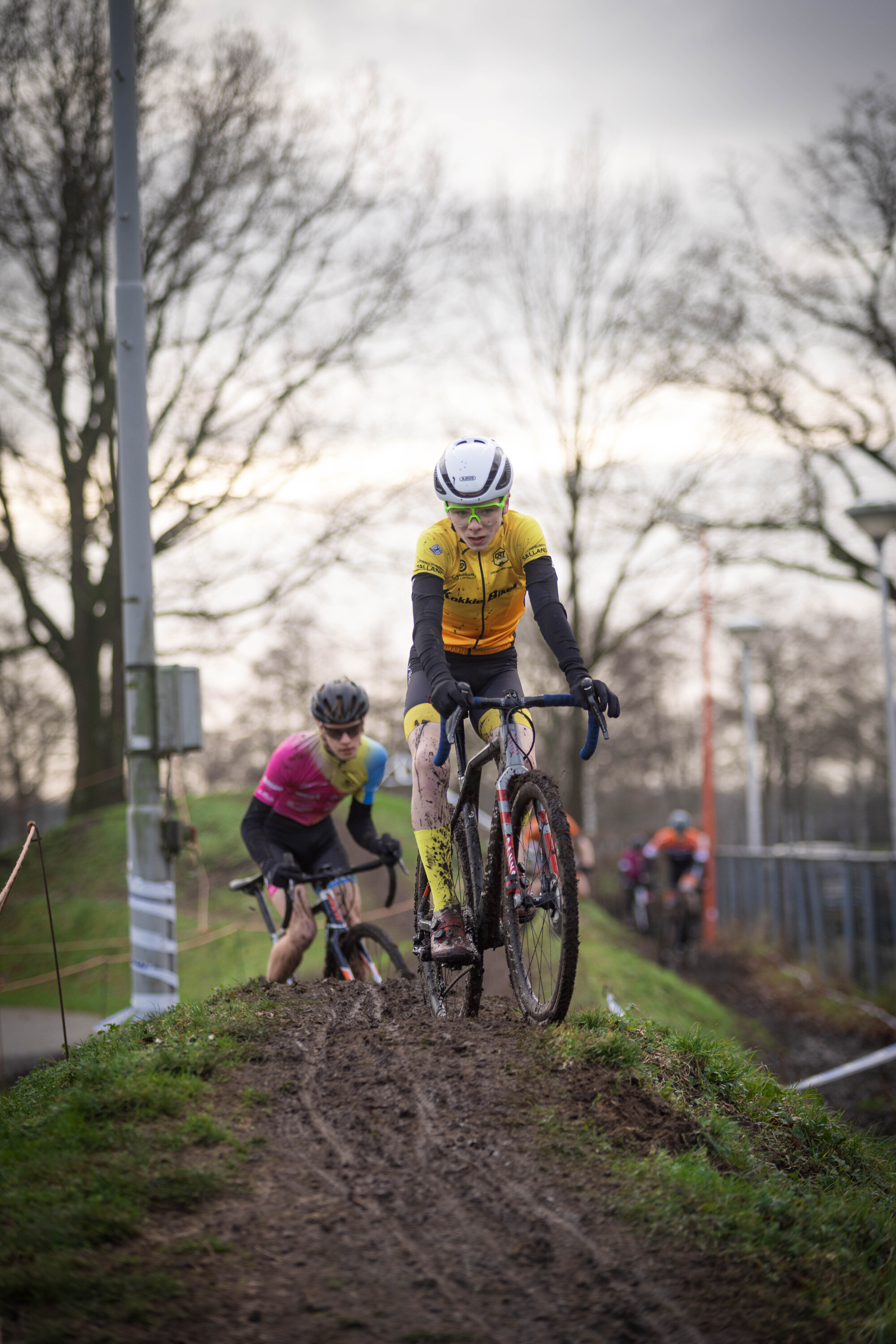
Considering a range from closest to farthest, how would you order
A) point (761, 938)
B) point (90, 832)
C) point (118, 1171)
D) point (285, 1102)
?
point (118, 1171)
point (285, 1102)
point (90, 832)
point (761, 938)

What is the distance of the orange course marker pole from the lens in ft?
74.0

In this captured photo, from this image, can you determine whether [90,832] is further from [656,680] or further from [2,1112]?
[656,680]

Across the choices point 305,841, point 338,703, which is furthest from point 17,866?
point 305,841

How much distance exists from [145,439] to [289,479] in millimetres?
9867

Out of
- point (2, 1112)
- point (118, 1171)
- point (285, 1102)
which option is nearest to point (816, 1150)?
point (285, 1102)

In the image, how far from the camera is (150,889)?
28.7ft

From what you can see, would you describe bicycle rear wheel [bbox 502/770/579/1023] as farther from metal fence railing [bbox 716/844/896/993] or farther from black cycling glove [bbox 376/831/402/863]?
metal fence railing [bbox 716/844/896/993]

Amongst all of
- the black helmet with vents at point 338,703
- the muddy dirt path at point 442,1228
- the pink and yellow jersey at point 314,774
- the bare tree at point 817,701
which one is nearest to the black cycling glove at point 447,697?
the muddy dirt path at point 442,1228

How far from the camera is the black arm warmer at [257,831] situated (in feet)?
22.0

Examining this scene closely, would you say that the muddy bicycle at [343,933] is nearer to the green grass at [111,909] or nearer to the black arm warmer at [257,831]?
the black arm warmer at [257,831]

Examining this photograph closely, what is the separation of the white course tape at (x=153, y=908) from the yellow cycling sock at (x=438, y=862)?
168 inches

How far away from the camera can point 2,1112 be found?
4117mm

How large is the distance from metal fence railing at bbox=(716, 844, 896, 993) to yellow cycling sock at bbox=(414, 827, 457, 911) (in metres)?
12.1

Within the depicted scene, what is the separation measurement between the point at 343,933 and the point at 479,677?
6.94 ft
